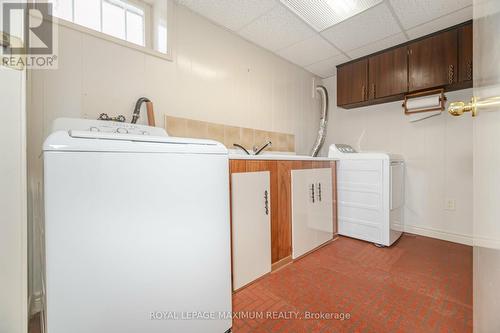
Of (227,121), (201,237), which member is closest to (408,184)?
(227,121)

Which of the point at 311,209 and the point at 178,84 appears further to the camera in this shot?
the point at 311,209

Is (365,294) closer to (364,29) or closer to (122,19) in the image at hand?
(364,29)

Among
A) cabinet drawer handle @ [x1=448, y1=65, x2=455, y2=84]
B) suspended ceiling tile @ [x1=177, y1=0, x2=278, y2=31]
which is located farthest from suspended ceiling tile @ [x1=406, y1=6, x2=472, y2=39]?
suspended ceiling tile @ [x1=177, y1=0, x2=278, y2=31]

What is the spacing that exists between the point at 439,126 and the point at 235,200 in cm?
243

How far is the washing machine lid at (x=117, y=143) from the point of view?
2.06 feet

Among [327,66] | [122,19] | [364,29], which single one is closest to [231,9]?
[122,19]

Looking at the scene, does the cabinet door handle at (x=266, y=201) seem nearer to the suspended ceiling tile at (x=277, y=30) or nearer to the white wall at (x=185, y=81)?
the white wall at (x=185, y=81)

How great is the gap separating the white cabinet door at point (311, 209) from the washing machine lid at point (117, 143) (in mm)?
1022

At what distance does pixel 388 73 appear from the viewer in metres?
2.34

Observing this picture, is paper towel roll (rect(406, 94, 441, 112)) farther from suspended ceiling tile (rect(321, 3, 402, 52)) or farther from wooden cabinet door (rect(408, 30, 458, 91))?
suspended ceiling tile (rect(321, 3, 402, 52))

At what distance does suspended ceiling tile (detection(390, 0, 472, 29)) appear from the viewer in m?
1.68

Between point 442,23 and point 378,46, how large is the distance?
53 cm

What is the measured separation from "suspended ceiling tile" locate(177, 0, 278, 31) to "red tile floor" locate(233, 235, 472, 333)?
2157 millimetres

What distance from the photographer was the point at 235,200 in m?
1.30
